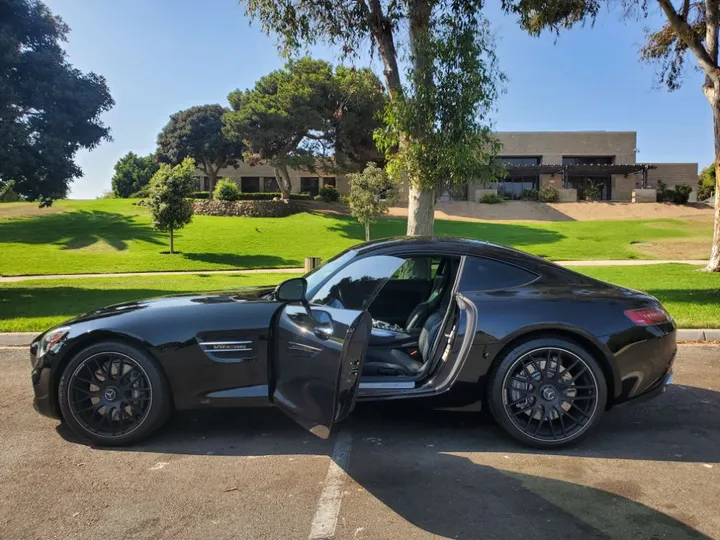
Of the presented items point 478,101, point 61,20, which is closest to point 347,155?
point 61,20

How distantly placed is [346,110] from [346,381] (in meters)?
33.8

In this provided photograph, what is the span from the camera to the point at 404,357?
425cm

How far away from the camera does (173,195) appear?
23641 mm

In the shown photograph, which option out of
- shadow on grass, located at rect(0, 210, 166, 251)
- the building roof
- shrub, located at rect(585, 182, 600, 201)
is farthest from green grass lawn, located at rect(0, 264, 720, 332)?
the building roof

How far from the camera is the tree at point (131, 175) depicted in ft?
184

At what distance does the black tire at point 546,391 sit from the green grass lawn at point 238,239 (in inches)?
723

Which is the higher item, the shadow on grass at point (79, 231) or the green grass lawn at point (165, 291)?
the shadow on grass at point (79, 231)

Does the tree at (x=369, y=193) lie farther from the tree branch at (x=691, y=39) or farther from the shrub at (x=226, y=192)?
the shrub at (x=226, y=192)

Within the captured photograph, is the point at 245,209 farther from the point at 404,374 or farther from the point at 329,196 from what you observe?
the point at 404,374

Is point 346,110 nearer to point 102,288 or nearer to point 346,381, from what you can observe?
point 102,288

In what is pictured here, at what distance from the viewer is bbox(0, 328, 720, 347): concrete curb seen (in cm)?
723

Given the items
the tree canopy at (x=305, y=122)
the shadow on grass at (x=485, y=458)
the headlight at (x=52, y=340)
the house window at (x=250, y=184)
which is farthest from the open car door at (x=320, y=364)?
the house window at (x=250, y=184)

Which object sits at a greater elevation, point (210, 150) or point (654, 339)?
point (210, 150)

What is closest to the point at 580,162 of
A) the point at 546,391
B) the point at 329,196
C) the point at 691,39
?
the point at 329,196
